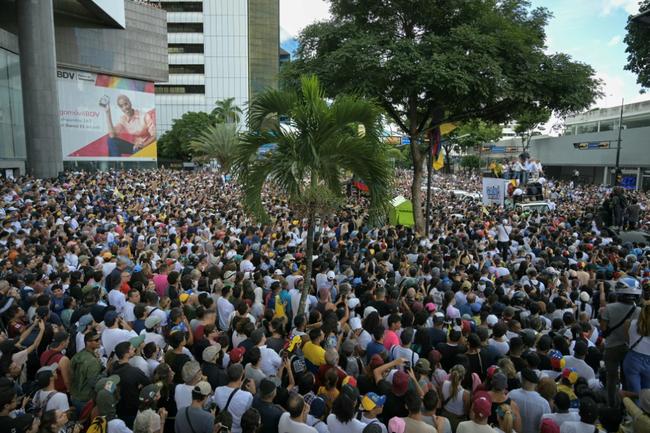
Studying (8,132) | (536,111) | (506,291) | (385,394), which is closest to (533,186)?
(536,111)

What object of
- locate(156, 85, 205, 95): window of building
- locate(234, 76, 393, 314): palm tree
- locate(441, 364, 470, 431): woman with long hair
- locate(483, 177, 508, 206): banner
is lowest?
locate(441, 364, 470, 431): woman with long hair

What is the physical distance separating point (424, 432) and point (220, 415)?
66.1 inches

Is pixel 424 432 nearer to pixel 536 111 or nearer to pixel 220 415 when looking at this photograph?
pixel 220 415

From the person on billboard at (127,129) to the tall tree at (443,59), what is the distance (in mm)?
33841

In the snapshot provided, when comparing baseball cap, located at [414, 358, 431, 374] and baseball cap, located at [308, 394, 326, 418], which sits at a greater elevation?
baseball cap, located at [414, 358, 431, 374]

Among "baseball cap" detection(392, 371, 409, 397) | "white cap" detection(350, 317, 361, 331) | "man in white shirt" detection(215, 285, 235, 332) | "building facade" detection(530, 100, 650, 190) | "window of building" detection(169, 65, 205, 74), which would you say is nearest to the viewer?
"baseball cap" detection(392, 371, 409, 397)

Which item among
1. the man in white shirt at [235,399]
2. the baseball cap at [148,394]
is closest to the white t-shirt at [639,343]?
the man in white shirt at [235,399]

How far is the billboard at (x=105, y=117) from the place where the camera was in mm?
40469

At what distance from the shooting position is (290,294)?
7.19 meters

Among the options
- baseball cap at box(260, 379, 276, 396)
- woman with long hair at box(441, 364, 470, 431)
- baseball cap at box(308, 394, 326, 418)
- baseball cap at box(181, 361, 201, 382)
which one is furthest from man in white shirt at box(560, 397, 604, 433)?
baseball cap at box(181, 361, 201, 382)

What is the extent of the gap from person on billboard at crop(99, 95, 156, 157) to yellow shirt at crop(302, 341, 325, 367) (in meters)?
43.8

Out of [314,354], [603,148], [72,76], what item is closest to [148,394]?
[314,354]

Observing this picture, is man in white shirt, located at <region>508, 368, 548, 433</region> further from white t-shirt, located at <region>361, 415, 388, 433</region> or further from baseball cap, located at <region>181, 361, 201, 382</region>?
baseball cap, located at <region>181, 361, 201, 382</region>

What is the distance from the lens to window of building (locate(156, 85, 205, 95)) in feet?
217
